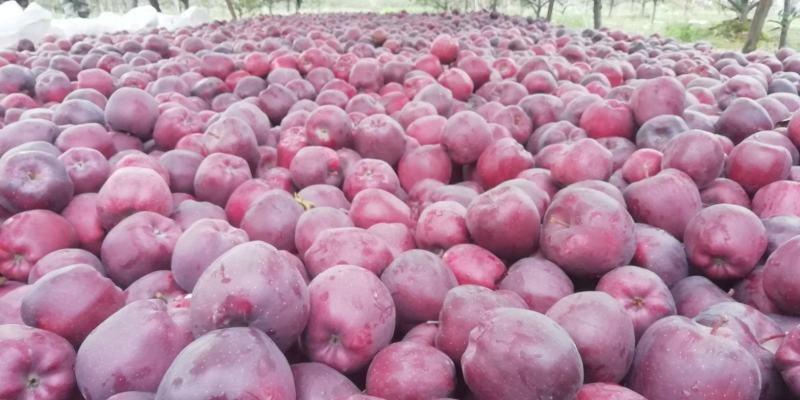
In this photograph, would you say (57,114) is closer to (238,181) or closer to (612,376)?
→ (238,181)

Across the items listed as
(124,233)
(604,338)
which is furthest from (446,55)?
(604,338)

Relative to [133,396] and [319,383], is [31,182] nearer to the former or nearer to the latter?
[133,396]

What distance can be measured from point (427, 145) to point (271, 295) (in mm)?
1984

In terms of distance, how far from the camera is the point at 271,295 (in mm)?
1433

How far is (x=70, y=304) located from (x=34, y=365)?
24 centimetres

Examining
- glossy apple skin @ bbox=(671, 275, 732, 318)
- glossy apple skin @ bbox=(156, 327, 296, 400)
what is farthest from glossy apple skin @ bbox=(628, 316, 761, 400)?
glossy apple skin @ bbox=(156, 327, 296, 400)

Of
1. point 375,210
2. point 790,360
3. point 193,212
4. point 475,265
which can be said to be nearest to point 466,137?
point 375,210

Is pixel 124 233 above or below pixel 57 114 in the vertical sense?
below

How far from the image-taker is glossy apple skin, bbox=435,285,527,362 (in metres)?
1.60

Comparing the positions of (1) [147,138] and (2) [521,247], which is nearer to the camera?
(2) [521,247]

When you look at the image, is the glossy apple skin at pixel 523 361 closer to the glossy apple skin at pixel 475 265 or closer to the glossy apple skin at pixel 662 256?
the glossy apple skin at pixel 475 265

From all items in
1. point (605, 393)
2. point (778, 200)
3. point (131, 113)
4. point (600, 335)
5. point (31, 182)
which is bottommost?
point (605, 393)

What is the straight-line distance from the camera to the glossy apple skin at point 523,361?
1.34 metres

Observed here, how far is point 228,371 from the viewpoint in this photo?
48.5 inches
